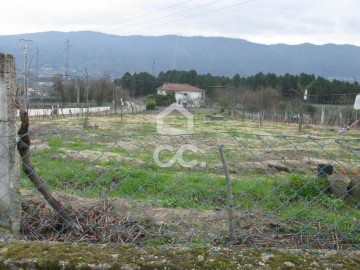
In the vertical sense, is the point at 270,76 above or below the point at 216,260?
above

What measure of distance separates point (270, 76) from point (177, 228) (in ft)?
170

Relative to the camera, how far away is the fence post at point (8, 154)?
3383mm

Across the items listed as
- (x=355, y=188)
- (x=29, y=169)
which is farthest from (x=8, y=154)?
(x=355, y=188)

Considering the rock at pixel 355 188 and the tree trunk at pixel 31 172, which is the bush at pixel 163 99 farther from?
the tree trunk at pixel 31 172

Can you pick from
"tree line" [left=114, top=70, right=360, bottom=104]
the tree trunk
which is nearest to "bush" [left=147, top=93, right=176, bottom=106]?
"tree line" [left=114, top=70, right=360, bottom=104]

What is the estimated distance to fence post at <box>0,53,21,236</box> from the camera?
3.38 m

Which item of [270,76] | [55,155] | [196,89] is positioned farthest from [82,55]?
[55,155]

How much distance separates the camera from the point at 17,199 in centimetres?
348

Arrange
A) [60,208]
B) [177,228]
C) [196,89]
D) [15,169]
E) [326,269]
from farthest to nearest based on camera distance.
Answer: [196,89] < [177,228] < [60,208] < [15,169] < [326,269]

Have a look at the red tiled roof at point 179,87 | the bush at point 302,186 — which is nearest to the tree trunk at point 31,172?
the bush at point 302,186

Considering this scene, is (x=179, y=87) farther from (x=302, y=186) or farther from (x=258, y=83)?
(x=302, y=186)

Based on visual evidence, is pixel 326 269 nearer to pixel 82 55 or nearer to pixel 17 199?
pixel 17 199

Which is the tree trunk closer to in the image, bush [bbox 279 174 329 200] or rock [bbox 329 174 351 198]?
bush [bbox 279 174 329 200]

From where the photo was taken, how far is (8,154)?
3.38 meters
